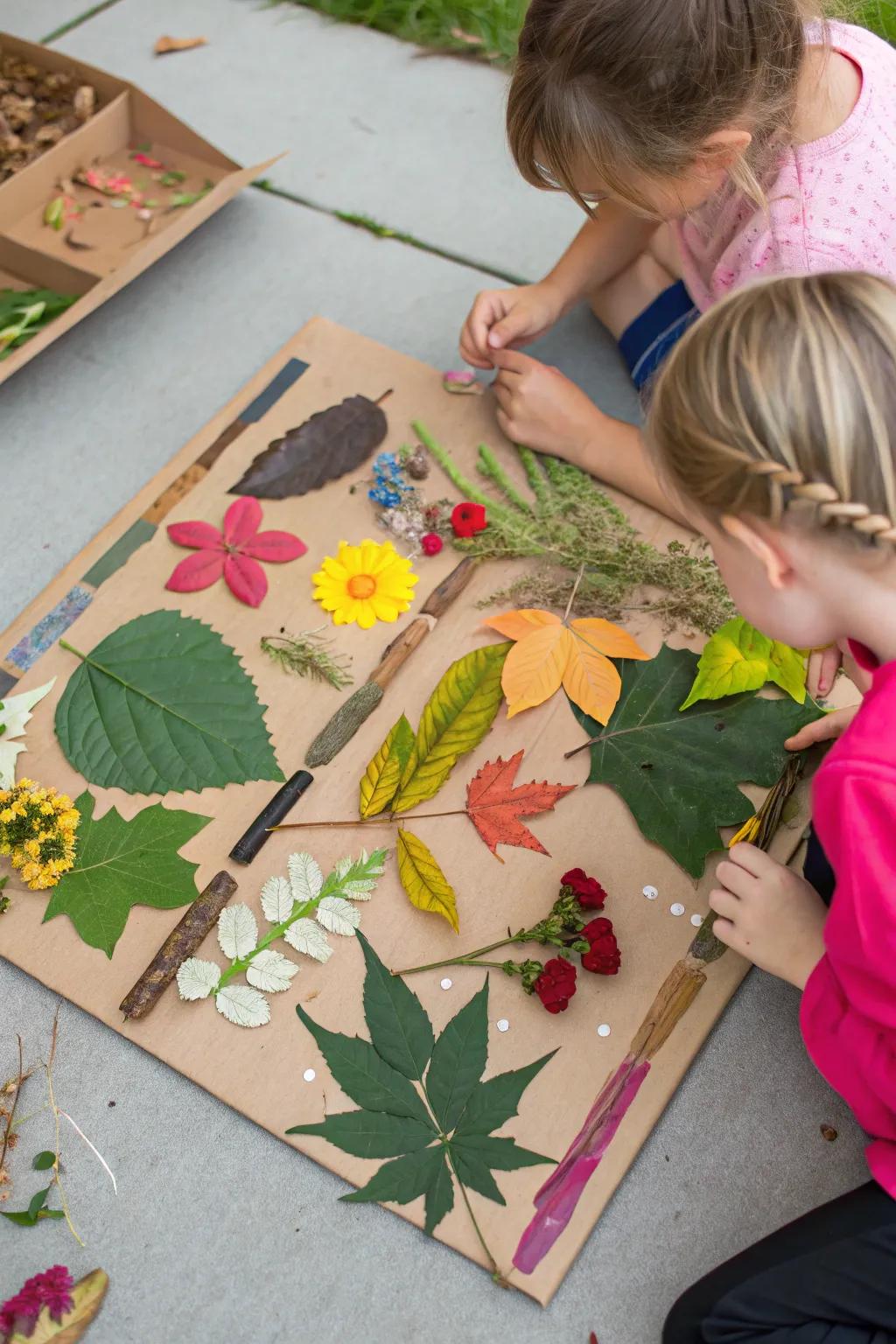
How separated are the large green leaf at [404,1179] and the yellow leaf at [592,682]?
1.84 ft

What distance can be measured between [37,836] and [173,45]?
6.35ft

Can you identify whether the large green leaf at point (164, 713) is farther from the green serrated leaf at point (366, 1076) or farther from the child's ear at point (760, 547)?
Answer: the child's ear at point (760, 547)

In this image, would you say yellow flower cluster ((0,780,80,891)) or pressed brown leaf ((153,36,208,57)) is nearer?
yellow flower cluster ((0,780,80,891))

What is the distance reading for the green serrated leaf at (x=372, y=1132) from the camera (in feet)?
3.85

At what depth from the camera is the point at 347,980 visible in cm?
128

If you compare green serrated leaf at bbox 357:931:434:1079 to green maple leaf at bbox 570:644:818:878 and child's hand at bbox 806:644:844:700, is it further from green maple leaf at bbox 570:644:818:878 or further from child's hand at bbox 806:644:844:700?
child's hand at bbox 806:644:844:700

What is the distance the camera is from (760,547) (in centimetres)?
94

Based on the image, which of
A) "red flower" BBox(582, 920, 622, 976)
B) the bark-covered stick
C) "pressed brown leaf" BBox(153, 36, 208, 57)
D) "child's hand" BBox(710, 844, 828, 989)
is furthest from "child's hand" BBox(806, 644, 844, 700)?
"pressed brown leaf" BBox(153, 36, 208, 57)

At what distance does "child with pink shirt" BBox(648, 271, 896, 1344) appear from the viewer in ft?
2.84

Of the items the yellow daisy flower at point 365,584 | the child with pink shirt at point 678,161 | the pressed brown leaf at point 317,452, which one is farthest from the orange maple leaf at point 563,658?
the pressed brown leaf at point 317,452

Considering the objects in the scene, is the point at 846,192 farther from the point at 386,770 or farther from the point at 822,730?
the point at 386,770

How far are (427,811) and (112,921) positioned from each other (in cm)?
39

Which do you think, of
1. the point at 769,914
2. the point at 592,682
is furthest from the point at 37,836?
the point at 769,914

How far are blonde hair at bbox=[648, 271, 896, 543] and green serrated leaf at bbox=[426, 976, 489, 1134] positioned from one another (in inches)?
25.3
